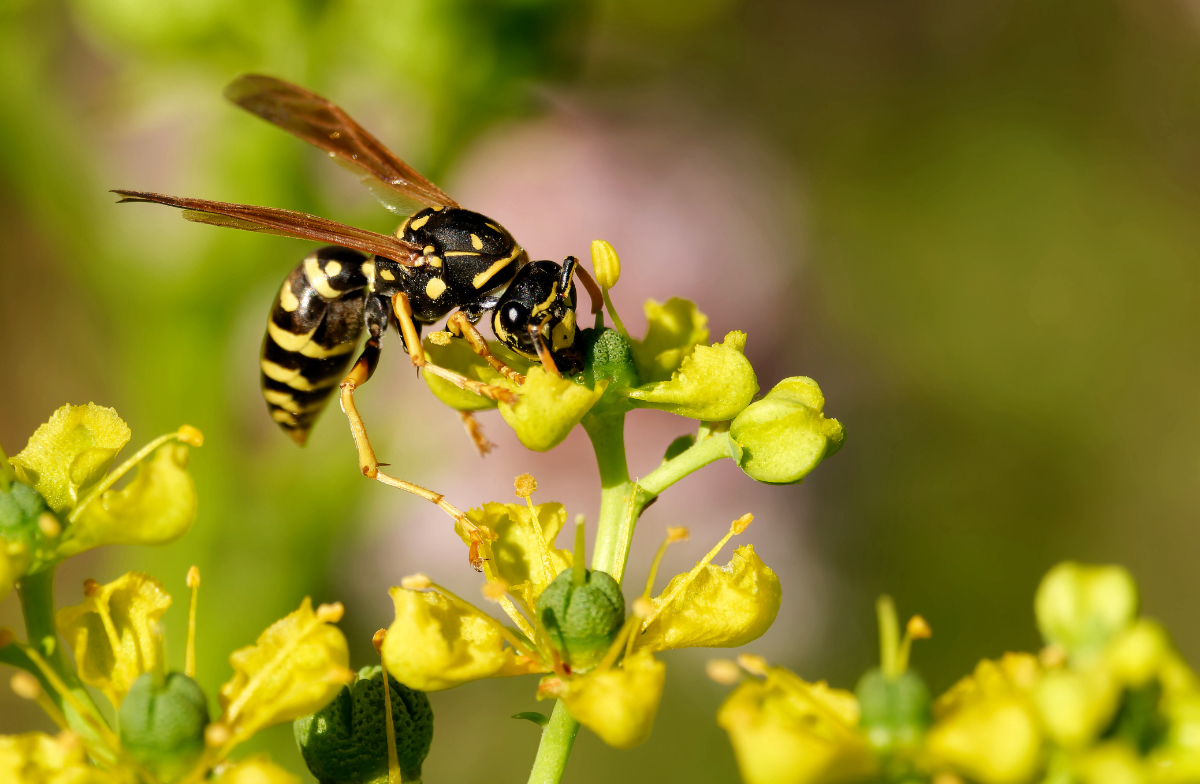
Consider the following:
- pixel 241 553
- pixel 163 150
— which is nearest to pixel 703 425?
pixel 241 553

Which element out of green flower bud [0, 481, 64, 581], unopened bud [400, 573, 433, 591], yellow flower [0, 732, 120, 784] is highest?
unopened bud [400, 573, 433, 591]

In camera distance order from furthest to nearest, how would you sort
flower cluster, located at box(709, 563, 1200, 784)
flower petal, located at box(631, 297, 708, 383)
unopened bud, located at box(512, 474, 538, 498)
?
flower petal, located at box(631, 297, 708, 383) < unopened bud, located at box(512, 474, 538, 498) < flower cluster, located at box(709, 563, 1200, 784)

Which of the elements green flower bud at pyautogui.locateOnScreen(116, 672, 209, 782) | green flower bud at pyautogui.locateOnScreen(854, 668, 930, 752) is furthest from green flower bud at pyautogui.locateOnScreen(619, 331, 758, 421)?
green flower bud at pyautogui.locateOnScreen(116, 672, 209, 782)

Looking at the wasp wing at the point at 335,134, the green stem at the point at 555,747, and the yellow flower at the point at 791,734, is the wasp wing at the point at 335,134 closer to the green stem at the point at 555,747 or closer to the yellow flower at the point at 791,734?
the green stem at the point at 555,747

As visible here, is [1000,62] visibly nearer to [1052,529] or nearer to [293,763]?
[1052,529]

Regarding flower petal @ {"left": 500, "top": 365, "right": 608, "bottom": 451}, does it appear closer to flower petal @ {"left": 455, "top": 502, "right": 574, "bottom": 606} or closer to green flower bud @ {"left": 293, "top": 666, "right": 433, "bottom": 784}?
flower petal @ {"left": 455, "top": 502, "right": 574, "bottom": 606}

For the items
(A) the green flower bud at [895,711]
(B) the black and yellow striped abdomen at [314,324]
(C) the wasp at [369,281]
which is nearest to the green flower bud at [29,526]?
(C) the wasp at [369,281]

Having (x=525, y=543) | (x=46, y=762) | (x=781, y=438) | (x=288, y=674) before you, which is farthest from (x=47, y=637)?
(x=781, y=438)
